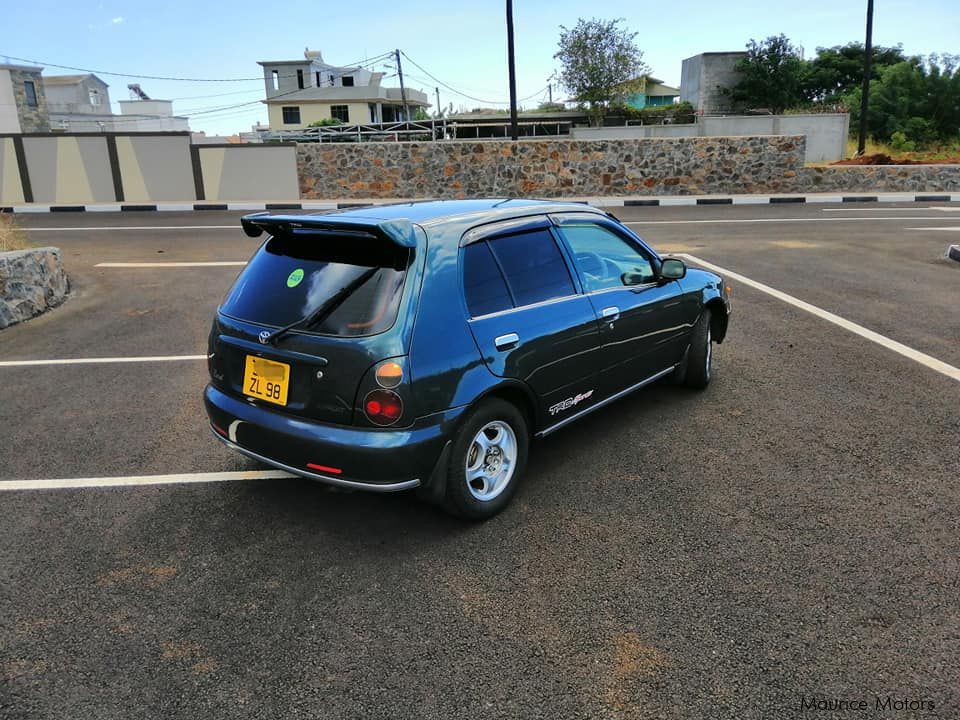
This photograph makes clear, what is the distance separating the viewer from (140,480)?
437 cm

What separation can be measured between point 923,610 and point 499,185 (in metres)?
18.9

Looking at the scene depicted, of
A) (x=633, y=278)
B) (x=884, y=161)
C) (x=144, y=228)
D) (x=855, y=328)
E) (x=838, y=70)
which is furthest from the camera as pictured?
Result: (x=838, y=70)

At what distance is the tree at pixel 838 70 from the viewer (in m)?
61.0

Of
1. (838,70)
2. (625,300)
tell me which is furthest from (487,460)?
(838,70)

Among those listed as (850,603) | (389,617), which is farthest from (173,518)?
(850,603)

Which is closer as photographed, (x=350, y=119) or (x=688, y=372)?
(x=688, y=372)

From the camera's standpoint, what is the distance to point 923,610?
304 centimetres

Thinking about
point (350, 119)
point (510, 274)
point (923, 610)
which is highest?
point (350, 119)

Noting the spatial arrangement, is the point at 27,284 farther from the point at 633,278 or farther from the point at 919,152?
the point at 919,152

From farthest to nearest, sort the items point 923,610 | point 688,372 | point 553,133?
point 553,133, point 688,372, point 923,610

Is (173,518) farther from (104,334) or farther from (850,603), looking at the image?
(104,334)

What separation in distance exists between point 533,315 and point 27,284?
7083mm

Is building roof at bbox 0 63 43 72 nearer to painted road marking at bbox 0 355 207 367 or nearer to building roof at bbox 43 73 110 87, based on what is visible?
building roof at bbox 43 73 110 87

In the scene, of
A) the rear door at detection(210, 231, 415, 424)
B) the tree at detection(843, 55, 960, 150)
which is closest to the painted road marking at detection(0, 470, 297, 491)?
the rear door at detection(210, 231, 415, 424)
